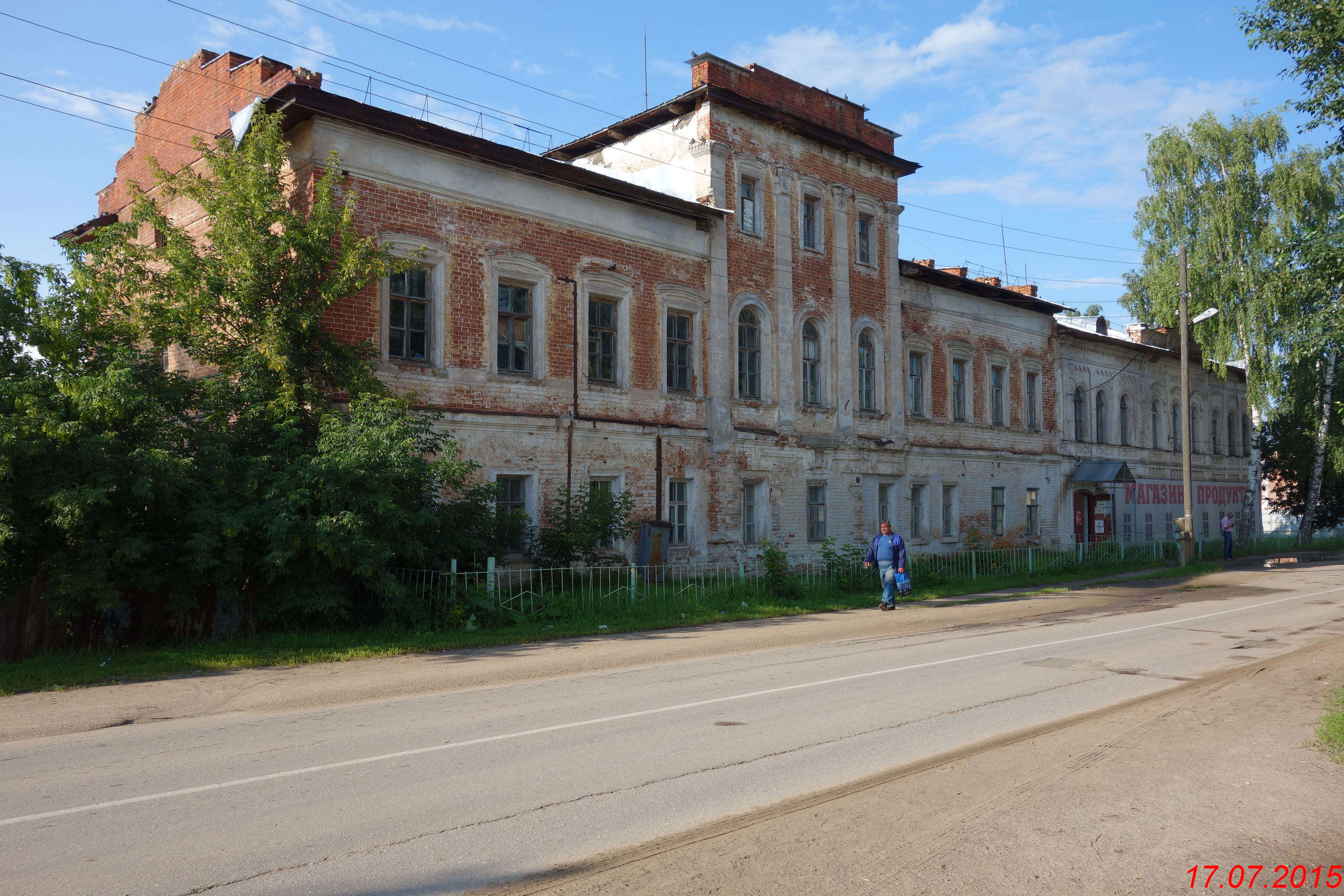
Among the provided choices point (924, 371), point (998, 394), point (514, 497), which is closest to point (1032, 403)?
point (998, 394)

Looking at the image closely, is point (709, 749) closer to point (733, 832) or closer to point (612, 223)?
point (733, 832)

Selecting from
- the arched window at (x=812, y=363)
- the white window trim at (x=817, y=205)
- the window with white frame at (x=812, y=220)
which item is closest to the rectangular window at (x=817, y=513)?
the arched window at (x=812, y=363)

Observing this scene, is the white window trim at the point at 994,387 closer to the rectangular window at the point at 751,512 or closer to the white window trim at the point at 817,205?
the white window trim at the point at 817,205

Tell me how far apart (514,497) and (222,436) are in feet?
22.1

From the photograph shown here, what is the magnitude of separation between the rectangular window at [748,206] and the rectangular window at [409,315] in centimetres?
918

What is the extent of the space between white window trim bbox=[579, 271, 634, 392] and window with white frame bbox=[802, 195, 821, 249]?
6910 millimetres

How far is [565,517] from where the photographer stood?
744 inches

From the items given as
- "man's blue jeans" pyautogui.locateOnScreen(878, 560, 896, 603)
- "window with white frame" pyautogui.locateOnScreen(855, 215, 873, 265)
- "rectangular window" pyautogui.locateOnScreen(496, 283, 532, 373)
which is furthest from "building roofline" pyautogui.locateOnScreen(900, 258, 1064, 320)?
"rectangular window" pyautogui.locateOnScreen(496, 283, 532, 373)

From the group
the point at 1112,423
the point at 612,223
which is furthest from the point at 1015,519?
the point at 612,223

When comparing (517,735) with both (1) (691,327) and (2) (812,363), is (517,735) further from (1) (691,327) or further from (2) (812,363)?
(2) (812,363)

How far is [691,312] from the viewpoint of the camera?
22891 millimetres

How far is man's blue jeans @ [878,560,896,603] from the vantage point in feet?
63.2

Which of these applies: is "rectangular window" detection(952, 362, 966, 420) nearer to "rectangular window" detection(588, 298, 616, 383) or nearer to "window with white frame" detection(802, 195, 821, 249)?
"window with white frame" detection(802, 195, 821, 249)
